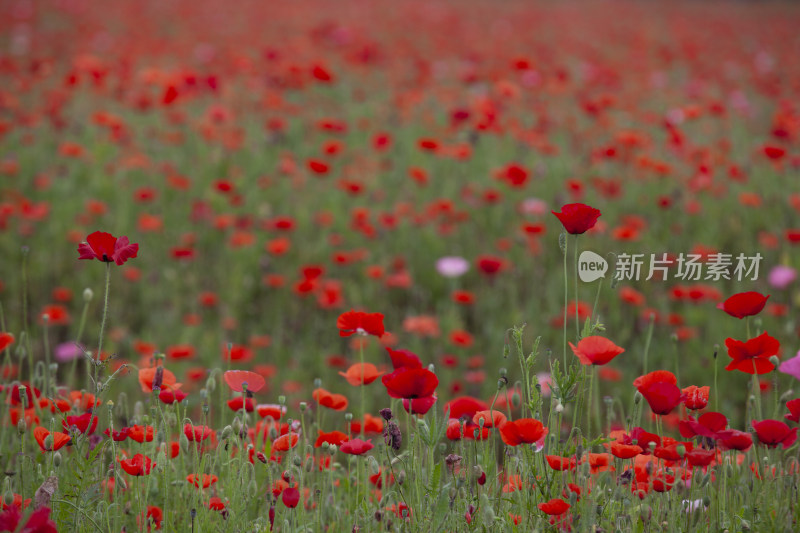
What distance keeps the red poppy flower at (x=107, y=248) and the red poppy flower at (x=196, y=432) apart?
1.17 feet

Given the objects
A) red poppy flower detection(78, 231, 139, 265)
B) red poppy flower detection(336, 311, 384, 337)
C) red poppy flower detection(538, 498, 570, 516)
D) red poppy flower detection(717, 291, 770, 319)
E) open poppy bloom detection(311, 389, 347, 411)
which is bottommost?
red poppy flower detection(538, 498, 570, 516)

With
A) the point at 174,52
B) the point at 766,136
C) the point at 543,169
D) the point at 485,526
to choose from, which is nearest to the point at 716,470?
the point at 485,526

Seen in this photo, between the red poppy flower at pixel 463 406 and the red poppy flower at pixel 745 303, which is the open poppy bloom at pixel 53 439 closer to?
the red poppy flower at pixel 463 406

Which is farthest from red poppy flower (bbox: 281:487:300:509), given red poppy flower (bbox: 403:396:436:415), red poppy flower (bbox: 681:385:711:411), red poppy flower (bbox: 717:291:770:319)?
red poppy flower (bbox: 717:291:770:319)

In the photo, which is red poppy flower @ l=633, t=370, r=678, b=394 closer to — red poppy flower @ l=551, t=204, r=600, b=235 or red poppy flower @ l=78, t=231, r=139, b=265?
red poppy flower @ l=551, t=204, r=600, b=235

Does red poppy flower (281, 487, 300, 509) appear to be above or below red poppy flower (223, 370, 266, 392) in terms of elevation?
below

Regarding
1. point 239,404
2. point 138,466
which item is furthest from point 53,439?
point 239,404

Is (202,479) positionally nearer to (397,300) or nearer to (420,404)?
(420,404)

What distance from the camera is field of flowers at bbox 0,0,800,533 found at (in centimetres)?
144

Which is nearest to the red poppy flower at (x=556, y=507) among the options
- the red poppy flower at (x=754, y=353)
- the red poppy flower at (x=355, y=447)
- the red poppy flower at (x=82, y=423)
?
the red poppy flower at (x=355, y=447)

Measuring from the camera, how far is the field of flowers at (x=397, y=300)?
4.72ft

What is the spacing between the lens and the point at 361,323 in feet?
5.14

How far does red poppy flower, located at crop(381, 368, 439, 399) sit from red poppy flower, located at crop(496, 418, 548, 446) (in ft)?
0.48

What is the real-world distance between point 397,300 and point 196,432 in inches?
98.0
